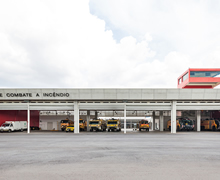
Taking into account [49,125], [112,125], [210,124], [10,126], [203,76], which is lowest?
[49,125]

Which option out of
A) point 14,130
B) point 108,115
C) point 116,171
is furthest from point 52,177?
point 108,115

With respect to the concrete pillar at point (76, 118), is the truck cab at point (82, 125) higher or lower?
lower

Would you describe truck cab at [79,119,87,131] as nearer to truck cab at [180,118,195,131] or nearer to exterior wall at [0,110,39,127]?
exterior wall at [0,110,39,127]

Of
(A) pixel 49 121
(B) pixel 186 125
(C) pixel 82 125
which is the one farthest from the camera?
(A) pixel 49 121

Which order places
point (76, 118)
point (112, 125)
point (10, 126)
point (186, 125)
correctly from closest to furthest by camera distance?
point (76, 118), point (10, 126), point (112, 125), point (186, 125)

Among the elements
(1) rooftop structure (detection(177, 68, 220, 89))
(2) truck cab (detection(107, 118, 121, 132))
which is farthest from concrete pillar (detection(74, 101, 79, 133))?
(1) rooftop structure (detection(177, 68, 220, 89))

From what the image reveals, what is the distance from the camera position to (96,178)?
6891mm

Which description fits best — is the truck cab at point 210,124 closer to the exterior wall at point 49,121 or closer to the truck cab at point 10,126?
the exterior wall at point 49,121

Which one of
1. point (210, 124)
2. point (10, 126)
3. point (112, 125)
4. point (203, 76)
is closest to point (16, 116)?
point (10, 126)

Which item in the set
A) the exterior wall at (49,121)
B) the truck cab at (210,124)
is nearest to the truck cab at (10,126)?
the exterior wall at (49,121)

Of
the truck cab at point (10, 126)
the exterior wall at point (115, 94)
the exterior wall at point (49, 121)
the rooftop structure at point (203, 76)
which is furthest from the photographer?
the exterior wall at point (49, 121)

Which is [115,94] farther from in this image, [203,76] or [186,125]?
[203,76]

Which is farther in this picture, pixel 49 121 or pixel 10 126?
pixel 49 121

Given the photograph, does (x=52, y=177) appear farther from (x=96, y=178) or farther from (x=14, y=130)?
(x=14, y=130)
